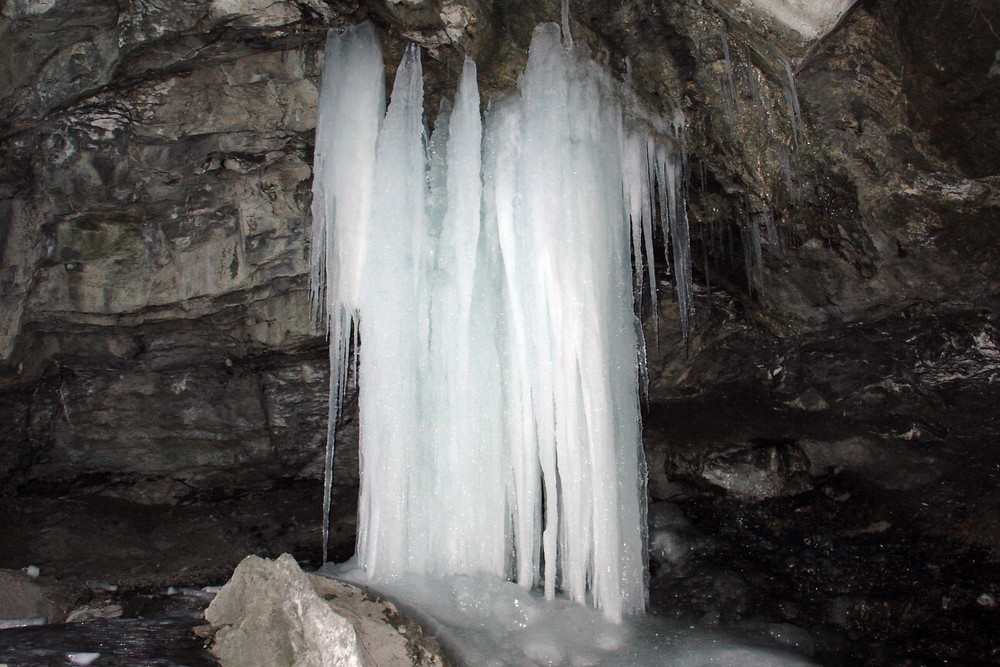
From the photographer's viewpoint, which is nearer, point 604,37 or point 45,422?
point 604,37

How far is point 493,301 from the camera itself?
599cm

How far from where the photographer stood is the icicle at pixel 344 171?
5.75 meters

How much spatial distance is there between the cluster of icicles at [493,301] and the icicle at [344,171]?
1cm

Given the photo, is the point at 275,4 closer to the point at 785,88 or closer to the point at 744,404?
the point at 785,88

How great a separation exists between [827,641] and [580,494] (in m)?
2.00

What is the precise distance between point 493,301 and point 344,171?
144cm

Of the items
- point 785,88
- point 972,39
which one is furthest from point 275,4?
point 972,39

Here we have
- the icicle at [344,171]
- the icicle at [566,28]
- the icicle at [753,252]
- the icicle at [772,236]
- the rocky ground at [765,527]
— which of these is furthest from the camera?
the icicle at [753,252]

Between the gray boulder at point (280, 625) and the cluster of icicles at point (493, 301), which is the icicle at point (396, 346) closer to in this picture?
the cluster of icicles at point (493, 301)

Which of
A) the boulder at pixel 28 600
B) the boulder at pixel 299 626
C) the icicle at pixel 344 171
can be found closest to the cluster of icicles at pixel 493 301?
the icicle at pixel 344 171

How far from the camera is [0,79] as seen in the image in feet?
18.0

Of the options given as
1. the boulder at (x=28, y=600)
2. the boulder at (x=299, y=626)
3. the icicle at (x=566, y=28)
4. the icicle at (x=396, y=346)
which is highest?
the icicle at (x=566, y=28)

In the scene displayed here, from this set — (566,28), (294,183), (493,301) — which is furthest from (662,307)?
(294,183)

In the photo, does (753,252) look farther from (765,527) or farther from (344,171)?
(344,171)
